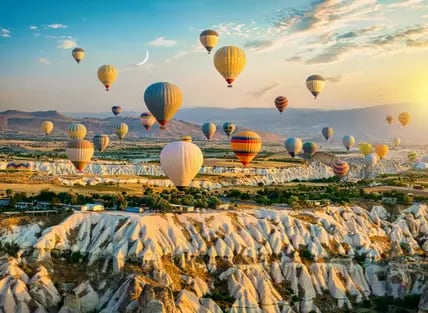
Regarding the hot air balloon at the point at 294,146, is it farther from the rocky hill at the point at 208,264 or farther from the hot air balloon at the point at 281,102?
the rocky hill at the point at 208,264

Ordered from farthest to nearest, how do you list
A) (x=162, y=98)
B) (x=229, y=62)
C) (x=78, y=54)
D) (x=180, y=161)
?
(x=78, y=54) → (x=229, y=62) → (x=162, y=98) → (x=180, y=161)

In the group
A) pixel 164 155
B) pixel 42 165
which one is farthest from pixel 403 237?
pixel 42 165

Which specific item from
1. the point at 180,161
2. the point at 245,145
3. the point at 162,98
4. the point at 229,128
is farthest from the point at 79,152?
the point at 229,128

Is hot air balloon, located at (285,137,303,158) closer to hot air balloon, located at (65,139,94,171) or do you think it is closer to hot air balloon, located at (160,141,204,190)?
hot air balloon, located at (65,139,94,171)

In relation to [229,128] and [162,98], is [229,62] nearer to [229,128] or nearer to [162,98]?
[162,98]

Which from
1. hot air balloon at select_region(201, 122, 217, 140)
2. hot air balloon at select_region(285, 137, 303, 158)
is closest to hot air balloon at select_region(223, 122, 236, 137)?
hot air balloon at select_region(201, 122, 217, 140)

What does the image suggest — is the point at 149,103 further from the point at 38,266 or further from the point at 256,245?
the point at 38,266
